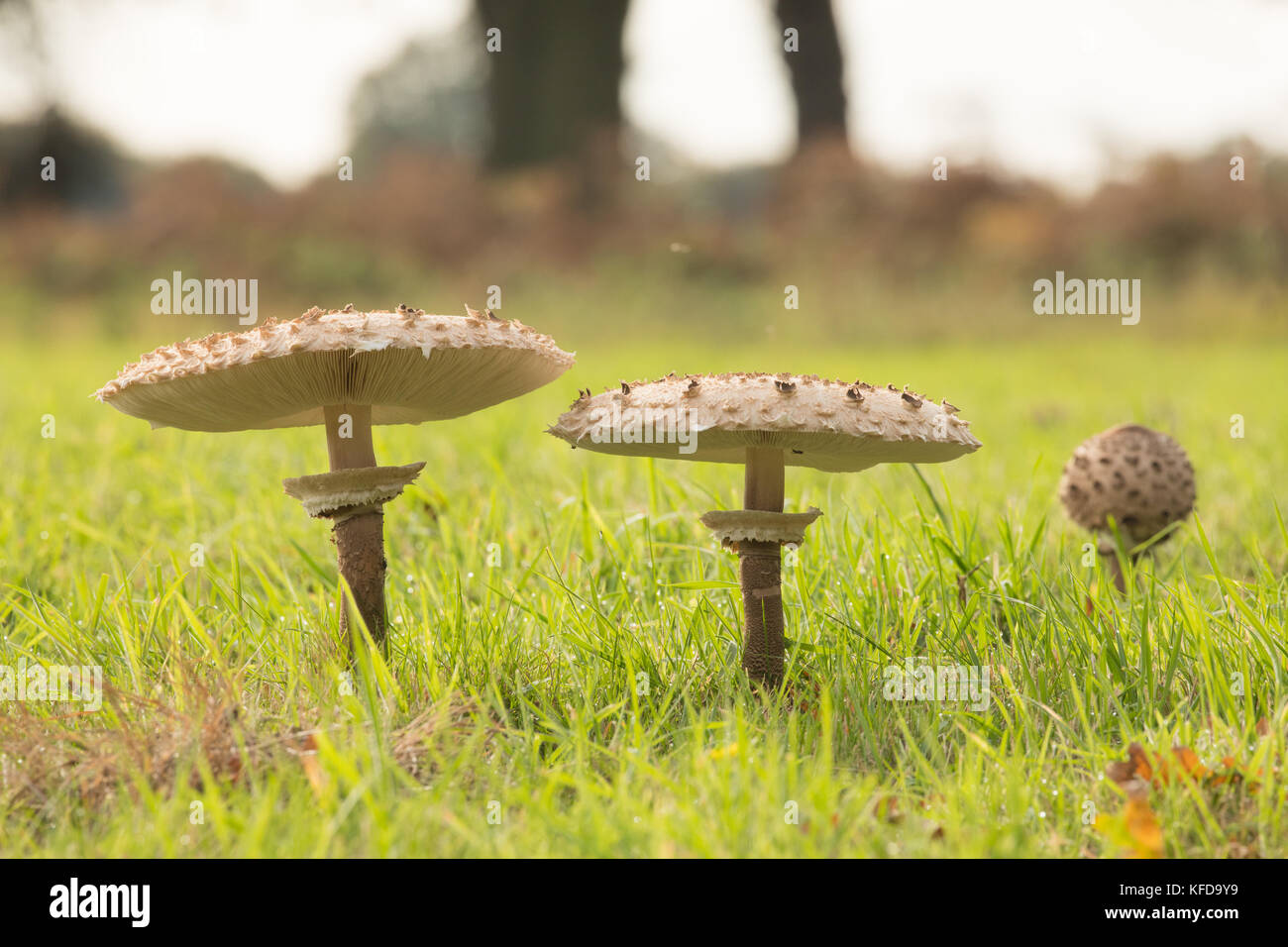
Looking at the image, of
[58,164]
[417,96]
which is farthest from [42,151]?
[417,96]

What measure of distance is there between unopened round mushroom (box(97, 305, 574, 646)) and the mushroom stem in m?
0.67

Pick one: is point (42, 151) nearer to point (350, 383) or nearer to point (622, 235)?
point (622, 235)

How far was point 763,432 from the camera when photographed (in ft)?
9.07

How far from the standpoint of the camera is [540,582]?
13.4 ft

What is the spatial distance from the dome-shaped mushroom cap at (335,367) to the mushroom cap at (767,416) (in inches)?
11.1

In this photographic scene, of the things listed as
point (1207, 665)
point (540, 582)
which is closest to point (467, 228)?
point (540, 582)

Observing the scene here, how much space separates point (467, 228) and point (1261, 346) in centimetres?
1510

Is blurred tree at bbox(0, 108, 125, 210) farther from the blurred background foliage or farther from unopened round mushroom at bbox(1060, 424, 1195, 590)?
unopened round mushroom at bbox(1060, 424, 1195, 590)

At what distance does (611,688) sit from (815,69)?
23.2 metres

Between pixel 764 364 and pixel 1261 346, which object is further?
pixel 1261 346

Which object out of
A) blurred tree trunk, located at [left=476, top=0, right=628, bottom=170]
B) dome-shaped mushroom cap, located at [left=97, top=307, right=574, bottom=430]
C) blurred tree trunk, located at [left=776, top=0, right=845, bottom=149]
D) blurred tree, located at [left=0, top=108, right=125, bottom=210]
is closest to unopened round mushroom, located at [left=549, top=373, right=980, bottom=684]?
dome-shaped mushroom cap, located at [left=97, top=307, right=574, bottom=430]

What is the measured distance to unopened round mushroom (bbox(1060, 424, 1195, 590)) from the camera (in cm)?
416

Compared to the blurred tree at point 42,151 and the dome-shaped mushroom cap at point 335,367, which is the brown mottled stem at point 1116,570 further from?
the blurred tree at point 42,151
